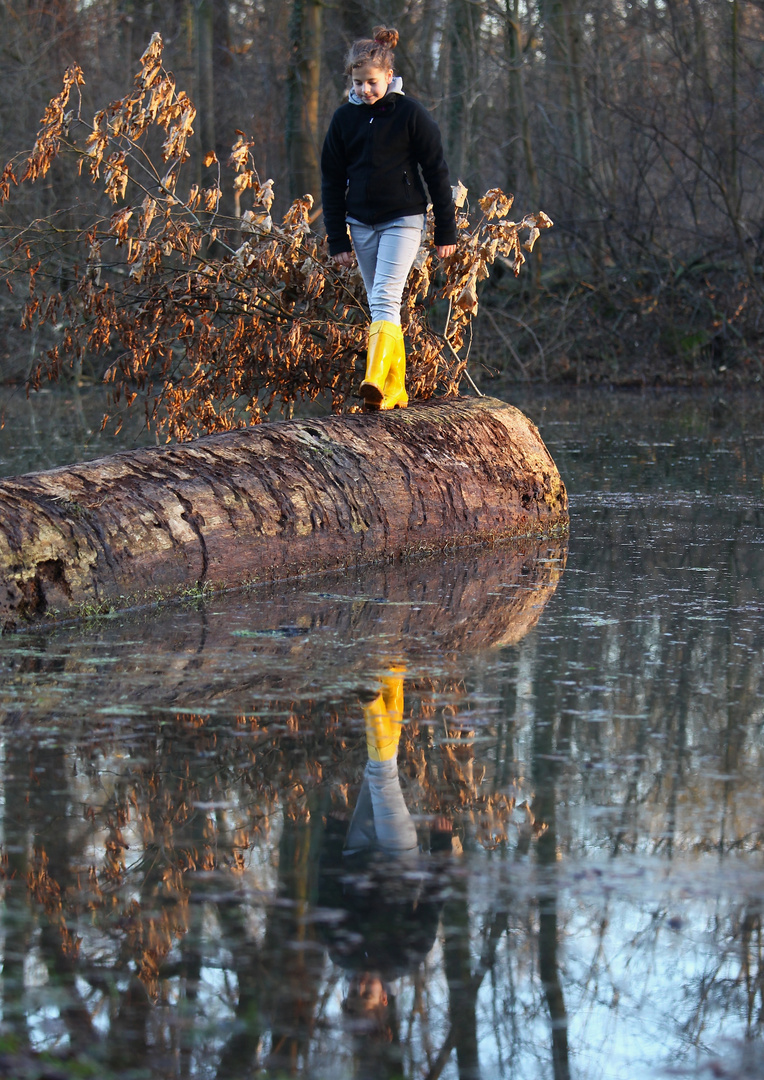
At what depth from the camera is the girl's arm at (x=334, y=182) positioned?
21.6 ft

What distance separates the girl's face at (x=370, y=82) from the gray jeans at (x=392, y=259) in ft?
1.92

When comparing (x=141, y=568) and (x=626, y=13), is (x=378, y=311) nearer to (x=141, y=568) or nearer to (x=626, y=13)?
(x=141, y=568)

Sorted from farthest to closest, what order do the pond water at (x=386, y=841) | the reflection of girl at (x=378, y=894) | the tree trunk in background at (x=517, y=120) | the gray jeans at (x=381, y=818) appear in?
the tree trunk in background at (x=517, y=120) → the gray jeans at (x=381, y=818) → the reflection of girl at (x=378, y=894) → the pond water at (x=386, y=841)

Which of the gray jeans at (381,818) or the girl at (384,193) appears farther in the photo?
the girl at (384,193)

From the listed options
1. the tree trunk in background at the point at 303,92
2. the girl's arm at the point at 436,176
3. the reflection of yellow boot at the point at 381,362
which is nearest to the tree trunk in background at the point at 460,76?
the tree trunk in background at the point at 303,92

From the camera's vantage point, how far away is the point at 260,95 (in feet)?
87.2

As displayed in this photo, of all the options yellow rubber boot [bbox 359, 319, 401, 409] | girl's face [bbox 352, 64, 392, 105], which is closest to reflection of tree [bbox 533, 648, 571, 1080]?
yellow rubber boot [bbox 359, 319, 401, 409]

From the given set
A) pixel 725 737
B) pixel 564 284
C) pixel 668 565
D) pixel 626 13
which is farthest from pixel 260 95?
pixel 725 737

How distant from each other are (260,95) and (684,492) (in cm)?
2095

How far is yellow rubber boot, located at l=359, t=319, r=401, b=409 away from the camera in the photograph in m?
6.40

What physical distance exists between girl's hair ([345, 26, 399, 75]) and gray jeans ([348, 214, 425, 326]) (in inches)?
29.1

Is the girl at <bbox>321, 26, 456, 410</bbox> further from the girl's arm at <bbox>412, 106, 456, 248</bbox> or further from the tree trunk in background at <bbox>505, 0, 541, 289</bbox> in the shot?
the tree trunk in background at <bbox>505, 0, 541, 289</bbox>

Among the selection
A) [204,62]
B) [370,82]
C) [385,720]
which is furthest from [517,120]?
[385,720]

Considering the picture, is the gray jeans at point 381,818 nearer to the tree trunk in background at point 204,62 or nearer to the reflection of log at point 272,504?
the reflection of log at point 272,504
